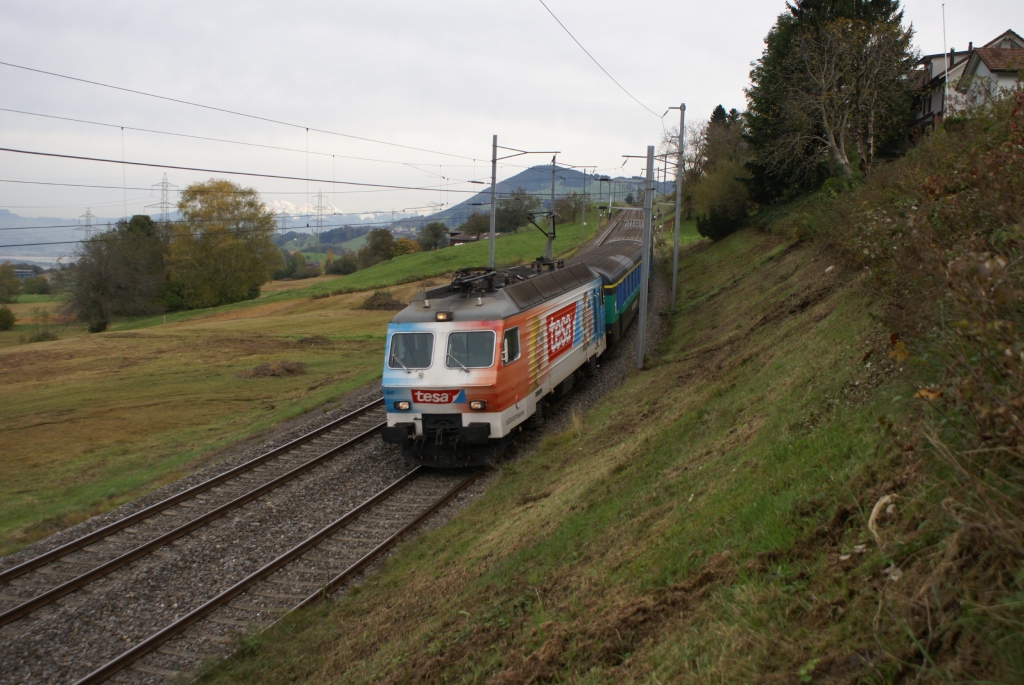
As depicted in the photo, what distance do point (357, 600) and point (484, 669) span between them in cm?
396

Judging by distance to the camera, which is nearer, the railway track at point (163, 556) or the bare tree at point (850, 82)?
the railway track at point (163, 556)

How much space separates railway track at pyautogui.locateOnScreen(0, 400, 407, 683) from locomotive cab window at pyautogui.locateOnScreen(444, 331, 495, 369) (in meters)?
2.57

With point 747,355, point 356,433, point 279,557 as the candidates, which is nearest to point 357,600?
point 279,557

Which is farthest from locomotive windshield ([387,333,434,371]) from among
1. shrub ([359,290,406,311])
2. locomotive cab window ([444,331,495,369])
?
shrub ([359,290,406,311])

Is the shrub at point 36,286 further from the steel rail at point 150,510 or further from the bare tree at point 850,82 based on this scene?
the steel rail at point 150,510

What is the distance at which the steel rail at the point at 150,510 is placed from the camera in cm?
1065

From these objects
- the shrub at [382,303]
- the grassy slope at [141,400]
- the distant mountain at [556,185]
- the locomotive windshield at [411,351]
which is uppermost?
the distant mountain at [556,185]

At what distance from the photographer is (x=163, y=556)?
430 inches

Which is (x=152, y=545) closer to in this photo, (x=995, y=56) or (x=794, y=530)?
(x=794, y=530)

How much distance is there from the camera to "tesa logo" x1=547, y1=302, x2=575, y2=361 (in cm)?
1712

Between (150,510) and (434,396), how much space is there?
5.19 meters

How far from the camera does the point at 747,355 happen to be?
1484cm

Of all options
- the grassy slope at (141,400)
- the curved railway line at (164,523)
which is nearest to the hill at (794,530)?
the curved railway line at (164,523)

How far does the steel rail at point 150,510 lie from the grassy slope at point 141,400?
1.16 metres
